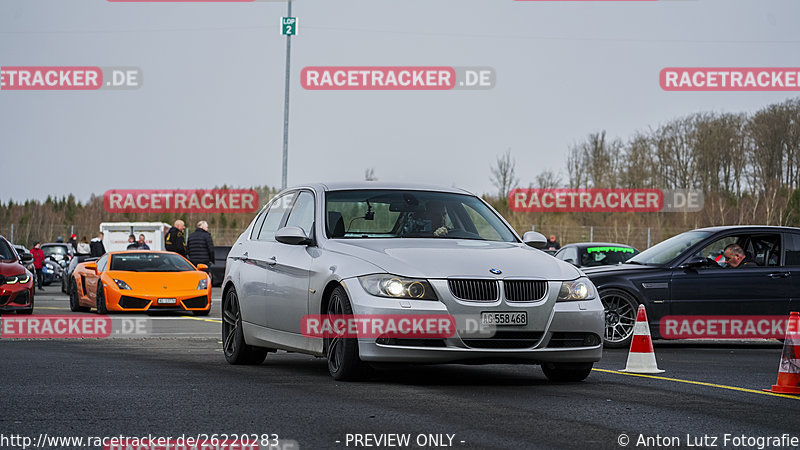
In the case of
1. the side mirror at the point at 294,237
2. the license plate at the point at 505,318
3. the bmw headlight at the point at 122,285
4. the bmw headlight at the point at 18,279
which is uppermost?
the side mirror at the point at 294,237

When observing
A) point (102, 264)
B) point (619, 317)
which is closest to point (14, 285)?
point (102, 264)

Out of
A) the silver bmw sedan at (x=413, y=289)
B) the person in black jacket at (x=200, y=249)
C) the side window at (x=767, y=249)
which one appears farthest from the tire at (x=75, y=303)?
the side window at (x=767, y=249)

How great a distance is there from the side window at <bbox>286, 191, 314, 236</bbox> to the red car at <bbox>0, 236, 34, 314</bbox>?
1059 centimetres

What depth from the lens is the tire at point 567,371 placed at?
383 inches

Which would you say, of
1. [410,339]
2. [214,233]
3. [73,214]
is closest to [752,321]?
[410,339]

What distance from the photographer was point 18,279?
20641mm

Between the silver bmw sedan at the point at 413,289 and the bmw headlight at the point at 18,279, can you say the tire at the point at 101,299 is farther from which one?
the silver bmw sedan at the point at 413,289

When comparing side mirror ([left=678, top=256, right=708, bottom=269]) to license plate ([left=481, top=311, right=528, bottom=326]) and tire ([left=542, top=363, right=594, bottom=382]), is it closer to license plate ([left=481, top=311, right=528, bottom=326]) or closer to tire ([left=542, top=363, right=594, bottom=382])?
tire ([left=542, top=363, right=594, bottom=382])

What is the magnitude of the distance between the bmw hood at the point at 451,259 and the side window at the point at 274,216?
1516 mm

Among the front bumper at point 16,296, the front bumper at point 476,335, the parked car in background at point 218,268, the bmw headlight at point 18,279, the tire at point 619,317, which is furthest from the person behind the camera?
the parked car in background at point 218,268

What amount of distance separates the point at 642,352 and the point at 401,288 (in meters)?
2.94

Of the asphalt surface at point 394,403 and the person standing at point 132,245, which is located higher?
the person standing at point 132,245

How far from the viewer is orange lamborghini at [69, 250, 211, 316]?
71.2 feet

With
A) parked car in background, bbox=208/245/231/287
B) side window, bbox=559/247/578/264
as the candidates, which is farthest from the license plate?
parked car in background, bbox=208/245/231/287
